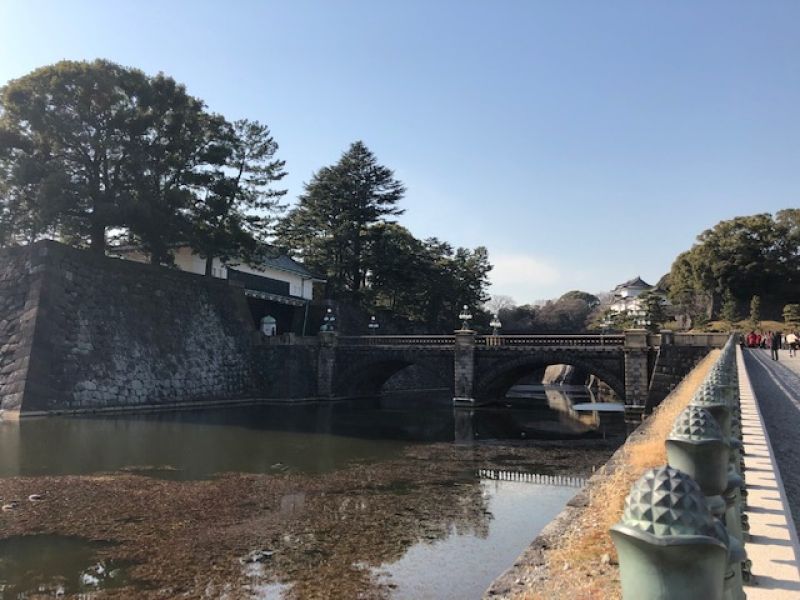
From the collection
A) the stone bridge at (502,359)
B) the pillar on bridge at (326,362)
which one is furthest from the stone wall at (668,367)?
the pillar on bridge at (326,362)

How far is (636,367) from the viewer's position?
97.4 feet

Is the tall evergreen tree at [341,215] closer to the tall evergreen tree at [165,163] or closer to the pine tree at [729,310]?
the tall evergreen tree at [165,163]

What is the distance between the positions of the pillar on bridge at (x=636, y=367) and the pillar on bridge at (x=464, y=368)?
7.81 m

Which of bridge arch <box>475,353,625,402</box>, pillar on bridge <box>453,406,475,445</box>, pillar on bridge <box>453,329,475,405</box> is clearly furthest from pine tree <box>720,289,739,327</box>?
pillar on bridge <box>453,406,475,445</box>

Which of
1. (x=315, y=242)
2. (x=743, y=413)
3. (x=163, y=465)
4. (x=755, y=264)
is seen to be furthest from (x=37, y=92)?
(x=755, y=264)

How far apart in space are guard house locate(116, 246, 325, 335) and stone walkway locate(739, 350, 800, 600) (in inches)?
1182

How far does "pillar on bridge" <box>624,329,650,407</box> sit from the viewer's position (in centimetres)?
2936

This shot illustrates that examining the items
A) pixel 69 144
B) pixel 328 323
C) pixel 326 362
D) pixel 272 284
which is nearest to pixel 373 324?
pixel 328 323

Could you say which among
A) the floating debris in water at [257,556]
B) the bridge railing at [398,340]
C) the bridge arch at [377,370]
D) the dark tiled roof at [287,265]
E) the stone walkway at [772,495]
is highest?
the dark tiled roof at [287,265]

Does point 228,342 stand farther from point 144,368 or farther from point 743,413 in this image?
point 743,413

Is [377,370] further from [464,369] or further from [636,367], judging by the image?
[636,367]

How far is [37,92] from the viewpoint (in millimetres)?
26062

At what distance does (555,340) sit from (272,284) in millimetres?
19630

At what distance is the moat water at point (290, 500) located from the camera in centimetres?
850
